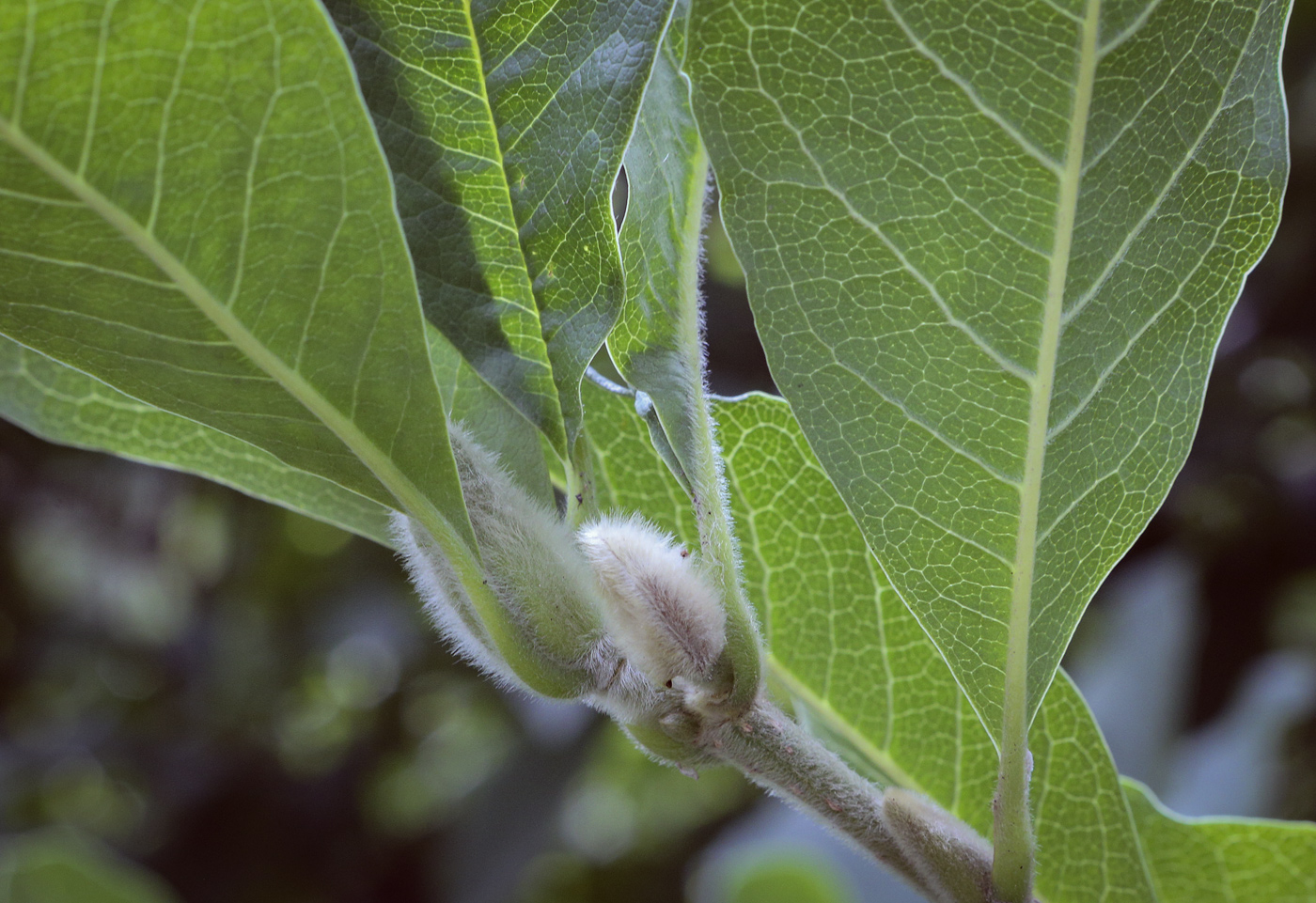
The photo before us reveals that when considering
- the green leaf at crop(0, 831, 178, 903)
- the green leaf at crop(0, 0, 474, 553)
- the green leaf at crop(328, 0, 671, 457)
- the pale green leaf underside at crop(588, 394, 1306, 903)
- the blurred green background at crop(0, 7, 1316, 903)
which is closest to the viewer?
the green leaf at crop(0, 0, 474, 553)

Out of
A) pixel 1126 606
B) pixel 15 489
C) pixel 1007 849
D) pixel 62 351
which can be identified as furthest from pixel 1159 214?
pixel 15 489

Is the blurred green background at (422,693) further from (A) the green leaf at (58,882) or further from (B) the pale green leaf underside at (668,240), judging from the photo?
(B) the pale green leaf underside at (668,240)

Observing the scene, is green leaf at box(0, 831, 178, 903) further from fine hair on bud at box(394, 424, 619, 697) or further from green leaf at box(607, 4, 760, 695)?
green leaf at box(607, 4, 760, 695)

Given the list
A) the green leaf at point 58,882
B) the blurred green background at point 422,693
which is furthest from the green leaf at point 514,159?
the blurred green background at point 422,693

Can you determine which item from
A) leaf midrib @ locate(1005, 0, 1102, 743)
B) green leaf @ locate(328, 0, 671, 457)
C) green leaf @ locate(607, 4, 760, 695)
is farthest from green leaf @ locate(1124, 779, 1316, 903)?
green leaf @ locate(328, 0, 671, 457)

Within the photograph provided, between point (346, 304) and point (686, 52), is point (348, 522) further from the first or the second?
point (686, 52)
